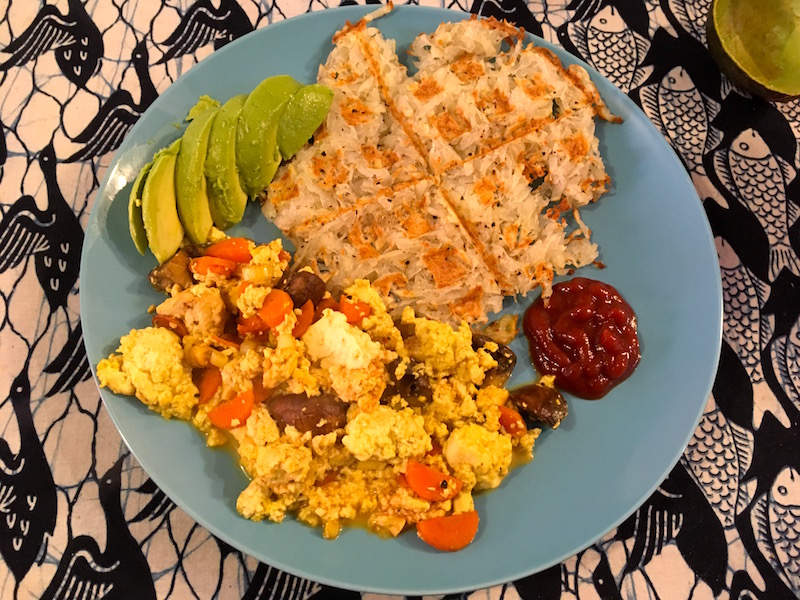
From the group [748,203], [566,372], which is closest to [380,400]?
[566,372]

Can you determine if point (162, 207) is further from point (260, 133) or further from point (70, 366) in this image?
point (70, 366)

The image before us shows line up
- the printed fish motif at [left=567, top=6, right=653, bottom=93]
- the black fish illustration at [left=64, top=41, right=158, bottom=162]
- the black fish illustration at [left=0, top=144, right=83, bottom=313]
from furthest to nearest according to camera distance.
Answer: the printed fish motif at [left=567, top=6, right=653, bottom=93] < the black fish illustration at [left=64, top=41, right=158, bottom=162] < the black fish illustration at [left=0, top=144, right=83, bottom=313]

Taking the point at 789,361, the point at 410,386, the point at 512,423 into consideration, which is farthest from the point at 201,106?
the point at 789,361

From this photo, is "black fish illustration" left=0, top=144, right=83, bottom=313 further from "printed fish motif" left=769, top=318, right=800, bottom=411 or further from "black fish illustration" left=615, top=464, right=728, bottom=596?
"printed fish motif" left=769, top=318, right=800, bottom=411

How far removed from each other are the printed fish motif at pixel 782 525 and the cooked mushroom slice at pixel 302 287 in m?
2.62

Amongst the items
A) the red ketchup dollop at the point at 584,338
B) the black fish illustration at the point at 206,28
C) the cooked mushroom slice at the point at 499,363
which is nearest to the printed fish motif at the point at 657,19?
the red ketchup dollop at the point at 584,338

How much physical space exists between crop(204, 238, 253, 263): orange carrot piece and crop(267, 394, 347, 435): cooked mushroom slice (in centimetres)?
76

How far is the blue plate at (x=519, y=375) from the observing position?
106 inches

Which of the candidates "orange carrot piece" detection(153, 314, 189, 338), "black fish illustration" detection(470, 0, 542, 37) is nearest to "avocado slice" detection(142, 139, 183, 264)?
"orange carrot piece" detection(153, 314, 189, 338)

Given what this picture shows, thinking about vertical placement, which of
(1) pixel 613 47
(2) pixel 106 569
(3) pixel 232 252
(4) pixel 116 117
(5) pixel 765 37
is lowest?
(2) pixel 106 569

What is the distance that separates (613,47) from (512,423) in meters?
2.76

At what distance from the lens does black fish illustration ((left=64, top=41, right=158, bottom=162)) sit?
12.1 feet

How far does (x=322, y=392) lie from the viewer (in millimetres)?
2896

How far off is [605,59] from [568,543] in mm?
3116
